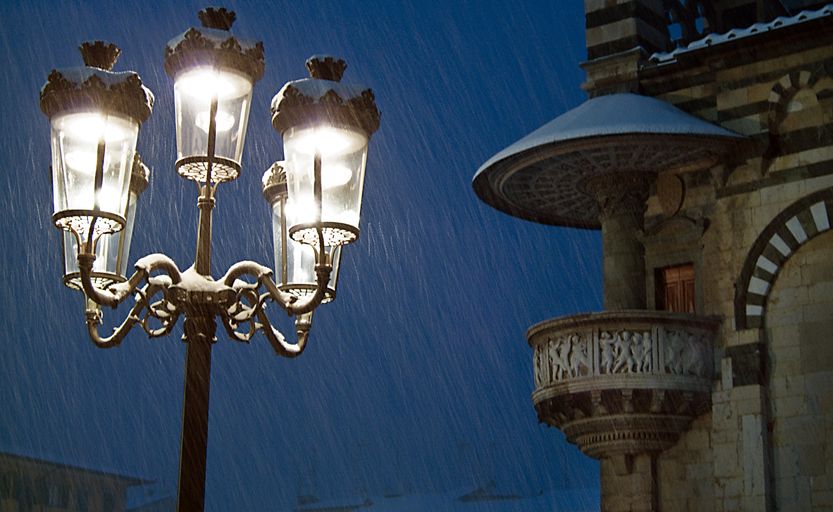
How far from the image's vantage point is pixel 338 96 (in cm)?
891

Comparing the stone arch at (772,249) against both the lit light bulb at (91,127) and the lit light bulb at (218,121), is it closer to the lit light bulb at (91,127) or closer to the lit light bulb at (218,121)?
the lit light bulb at (218,121)

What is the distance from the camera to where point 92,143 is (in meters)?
8.59

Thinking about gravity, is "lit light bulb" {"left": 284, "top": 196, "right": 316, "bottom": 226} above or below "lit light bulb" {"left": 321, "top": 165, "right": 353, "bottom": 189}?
below

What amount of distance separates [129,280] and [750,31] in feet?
42.1

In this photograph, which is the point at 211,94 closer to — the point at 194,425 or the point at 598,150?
the point at 194,425

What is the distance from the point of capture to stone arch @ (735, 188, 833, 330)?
18.7 meters

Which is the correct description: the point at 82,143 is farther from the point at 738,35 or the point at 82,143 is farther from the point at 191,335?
the point at 738,35

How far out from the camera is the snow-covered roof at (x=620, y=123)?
18531mm

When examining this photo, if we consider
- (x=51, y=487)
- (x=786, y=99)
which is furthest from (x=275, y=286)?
(x=51, y=487)

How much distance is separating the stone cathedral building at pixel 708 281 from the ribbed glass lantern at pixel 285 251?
29.2ft

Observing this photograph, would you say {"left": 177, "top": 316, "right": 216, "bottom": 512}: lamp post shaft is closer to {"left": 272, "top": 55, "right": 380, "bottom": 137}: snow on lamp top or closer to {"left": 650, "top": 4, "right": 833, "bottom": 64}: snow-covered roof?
{"left": 272, "top": 55, "right": 380, "bottom": 137}: snow on lamp top

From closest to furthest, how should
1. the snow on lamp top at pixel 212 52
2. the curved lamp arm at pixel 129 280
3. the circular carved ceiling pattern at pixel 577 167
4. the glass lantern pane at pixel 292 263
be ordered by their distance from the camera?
the curved lamp arm at pixel 129 280 < the snow on lamp top at pixel 212 52 < the glass lantern pane at pixel 292 263 < the circular carved ceiling pattern at pixel 577 167

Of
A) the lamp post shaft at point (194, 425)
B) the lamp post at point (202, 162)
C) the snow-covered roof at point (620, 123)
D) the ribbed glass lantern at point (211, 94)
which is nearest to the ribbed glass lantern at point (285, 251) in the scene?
the lamp post at point (202, 162)

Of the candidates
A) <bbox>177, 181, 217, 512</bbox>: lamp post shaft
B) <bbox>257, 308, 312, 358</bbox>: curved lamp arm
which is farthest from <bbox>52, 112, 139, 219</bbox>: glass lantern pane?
<bbox>257, 308, 312, 358</bbox>: curved lamp arm
